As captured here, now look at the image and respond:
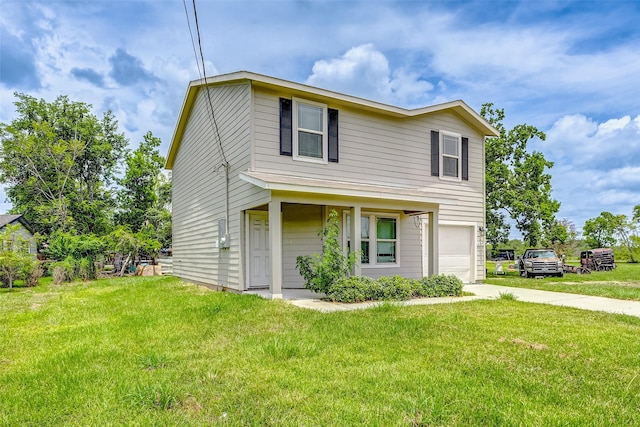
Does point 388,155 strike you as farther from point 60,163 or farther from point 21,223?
point 21,223

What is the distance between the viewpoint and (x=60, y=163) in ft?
78.8

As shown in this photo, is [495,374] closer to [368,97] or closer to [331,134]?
[331,134]

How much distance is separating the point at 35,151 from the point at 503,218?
26678 mm

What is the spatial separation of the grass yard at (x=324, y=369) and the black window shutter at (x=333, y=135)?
468 cm

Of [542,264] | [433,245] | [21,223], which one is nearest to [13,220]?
[21,223]

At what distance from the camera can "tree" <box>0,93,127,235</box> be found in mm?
23016

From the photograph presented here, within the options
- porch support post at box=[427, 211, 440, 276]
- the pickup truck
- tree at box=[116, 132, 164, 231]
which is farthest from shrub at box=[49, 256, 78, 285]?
the pickup truck

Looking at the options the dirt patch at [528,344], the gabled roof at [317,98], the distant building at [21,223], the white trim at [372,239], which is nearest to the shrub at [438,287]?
the white trim at [372,239]

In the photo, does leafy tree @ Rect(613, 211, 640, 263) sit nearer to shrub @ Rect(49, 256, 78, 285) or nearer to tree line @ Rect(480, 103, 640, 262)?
tree line @ Rect(480, 103, 640, 262)

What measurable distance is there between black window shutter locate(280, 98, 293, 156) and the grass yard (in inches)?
165

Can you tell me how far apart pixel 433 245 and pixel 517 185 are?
502 inches

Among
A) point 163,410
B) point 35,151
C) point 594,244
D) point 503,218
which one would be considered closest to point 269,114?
point 163,410

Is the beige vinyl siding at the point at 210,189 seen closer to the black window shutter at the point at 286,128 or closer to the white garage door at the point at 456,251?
the black window shutter at the point at 286,128

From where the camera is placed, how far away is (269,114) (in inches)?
369
